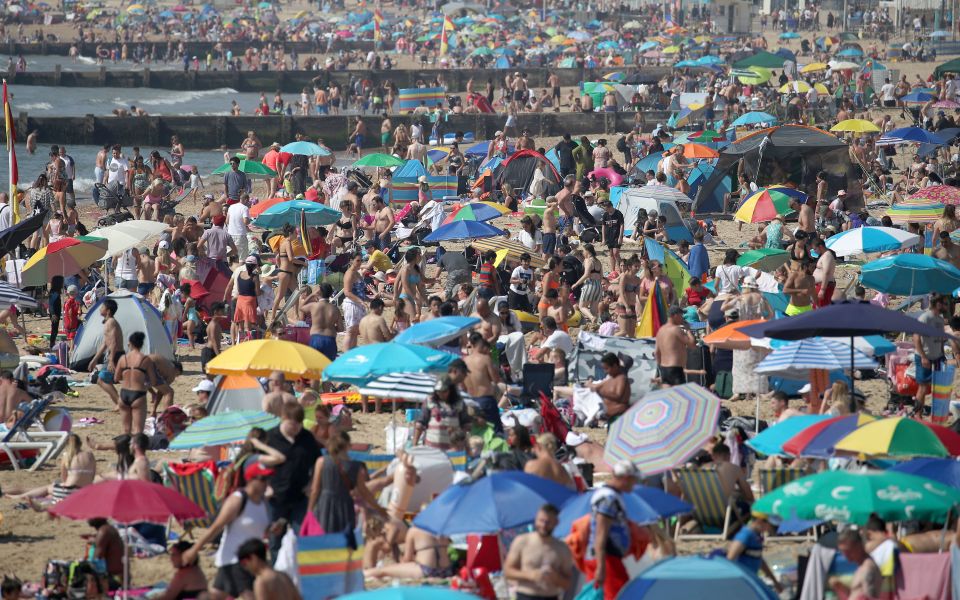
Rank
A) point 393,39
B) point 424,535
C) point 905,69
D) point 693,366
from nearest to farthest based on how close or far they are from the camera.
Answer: point 424,535
point 693,366
point 905,69
point 393,39

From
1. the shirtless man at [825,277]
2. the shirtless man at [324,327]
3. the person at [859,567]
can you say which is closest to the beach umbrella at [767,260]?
the shirtless man at [825,277]

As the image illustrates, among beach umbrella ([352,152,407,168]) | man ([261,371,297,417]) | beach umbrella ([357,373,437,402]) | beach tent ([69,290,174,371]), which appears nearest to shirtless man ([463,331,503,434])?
beach umbrella ([357,373,437,402])

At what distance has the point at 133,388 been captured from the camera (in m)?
11.8

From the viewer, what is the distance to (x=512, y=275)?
1609cm

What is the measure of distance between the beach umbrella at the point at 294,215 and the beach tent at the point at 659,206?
14.6 feet

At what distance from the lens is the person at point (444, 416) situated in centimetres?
978

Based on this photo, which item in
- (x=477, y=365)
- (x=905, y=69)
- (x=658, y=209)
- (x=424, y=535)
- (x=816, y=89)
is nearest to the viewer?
(x=424, y=535)

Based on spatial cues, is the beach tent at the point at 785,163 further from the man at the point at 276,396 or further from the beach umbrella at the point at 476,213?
the man at the point at 276,396

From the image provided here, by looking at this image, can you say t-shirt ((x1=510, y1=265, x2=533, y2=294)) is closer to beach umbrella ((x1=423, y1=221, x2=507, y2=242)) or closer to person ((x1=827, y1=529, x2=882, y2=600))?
beach umbrella ((x1=423, y1=221, x2=507, y2=242))

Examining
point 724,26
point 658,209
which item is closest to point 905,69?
point 724,26

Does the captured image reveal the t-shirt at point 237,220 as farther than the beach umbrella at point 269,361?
Yes

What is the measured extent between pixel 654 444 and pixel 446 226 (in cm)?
845

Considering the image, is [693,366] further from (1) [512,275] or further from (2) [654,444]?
(2) [654,444]

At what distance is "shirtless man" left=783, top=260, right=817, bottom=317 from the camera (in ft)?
45.9
